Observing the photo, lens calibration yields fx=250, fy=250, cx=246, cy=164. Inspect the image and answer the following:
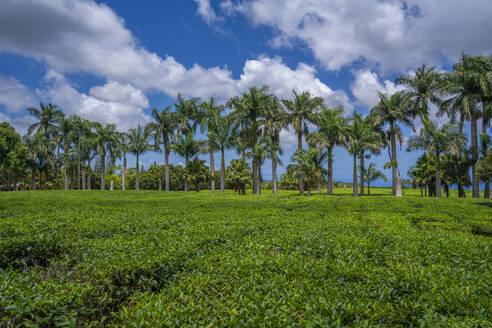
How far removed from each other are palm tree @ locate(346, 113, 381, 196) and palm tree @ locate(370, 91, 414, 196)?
3302 millimetres

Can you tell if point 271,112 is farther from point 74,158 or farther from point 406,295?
point 74,158

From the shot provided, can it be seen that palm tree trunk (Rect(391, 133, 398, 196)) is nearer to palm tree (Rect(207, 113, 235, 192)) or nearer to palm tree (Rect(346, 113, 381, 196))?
palm tree (Rect(346, 113, 381, 196))

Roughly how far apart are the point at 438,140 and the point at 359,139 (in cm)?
828

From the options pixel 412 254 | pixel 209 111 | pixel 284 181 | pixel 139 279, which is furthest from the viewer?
pixel 284 181

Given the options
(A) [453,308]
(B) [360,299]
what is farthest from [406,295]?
(B) [360,299]

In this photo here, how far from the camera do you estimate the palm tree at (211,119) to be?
3669 cm

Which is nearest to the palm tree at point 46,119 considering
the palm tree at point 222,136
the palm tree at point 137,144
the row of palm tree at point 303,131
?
the row of palm tree at point 303,131

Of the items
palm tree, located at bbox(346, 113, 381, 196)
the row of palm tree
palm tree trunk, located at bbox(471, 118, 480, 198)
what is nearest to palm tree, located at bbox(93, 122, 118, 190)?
the row of palm tree

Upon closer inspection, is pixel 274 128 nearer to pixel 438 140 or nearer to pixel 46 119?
pixel 438 140

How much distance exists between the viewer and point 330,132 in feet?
109

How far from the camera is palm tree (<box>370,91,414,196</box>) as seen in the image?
3378 centimetres

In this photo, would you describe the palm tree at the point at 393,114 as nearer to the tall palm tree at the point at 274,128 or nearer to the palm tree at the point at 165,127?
the tall palm tree at the point at 274,128

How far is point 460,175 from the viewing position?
30719 mm

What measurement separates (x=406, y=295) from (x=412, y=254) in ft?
6.86
